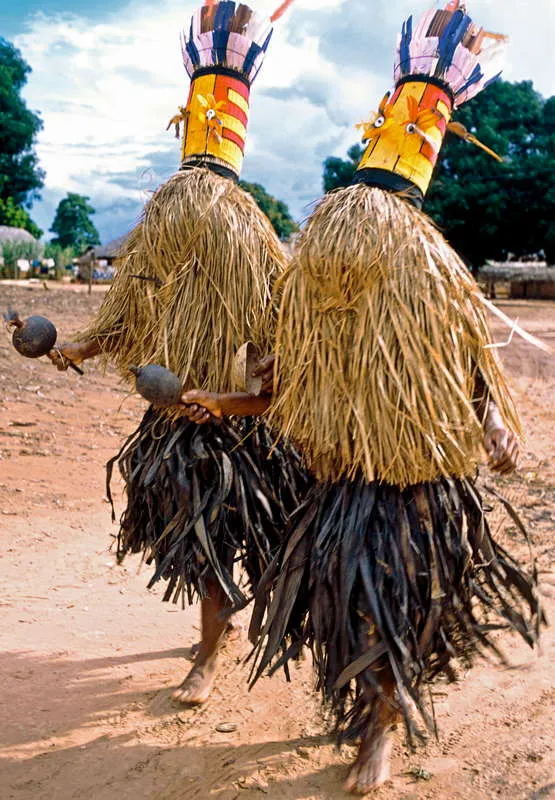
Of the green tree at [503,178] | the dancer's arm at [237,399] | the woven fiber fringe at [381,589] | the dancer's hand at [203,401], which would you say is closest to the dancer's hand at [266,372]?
the dancer's arm at [237,399]

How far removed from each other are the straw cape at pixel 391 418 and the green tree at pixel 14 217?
1384 inches

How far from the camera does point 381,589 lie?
2.14m

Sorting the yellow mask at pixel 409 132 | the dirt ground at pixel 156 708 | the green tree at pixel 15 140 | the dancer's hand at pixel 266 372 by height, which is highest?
the green tree at pixel 15 140

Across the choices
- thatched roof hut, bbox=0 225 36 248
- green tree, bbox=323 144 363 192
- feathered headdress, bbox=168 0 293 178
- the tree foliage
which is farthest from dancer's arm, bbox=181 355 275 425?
thatched roof hut, bbox=0 225 36 248

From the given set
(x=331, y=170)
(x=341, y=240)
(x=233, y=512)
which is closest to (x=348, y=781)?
(x=233, y=512)

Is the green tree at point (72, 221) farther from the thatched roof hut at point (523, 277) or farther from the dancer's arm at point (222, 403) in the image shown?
the dancer's arm at point (222, 403)

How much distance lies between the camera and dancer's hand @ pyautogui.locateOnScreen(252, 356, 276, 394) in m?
2.29

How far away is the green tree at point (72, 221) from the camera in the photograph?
50625 millimetres

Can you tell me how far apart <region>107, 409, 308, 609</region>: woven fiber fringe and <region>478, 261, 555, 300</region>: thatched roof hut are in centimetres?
2275

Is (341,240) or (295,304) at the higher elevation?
(341,240)

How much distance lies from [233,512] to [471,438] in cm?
99

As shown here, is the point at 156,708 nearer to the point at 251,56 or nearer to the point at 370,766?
the point at 370,766

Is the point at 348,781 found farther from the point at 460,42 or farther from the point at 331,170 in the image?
the point at 331,170

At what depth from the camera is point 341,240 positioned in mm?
2012
